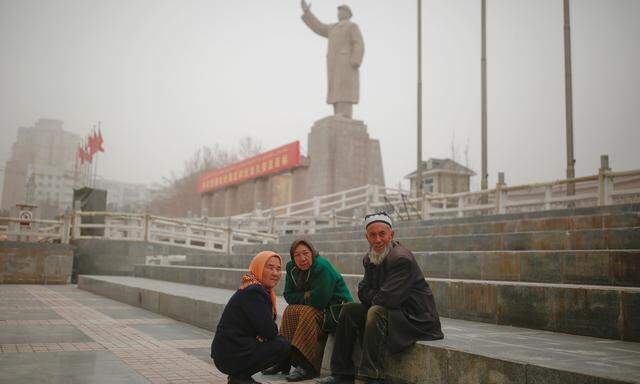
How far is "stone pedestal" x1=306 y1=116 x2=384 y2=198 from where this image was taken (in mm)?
24000

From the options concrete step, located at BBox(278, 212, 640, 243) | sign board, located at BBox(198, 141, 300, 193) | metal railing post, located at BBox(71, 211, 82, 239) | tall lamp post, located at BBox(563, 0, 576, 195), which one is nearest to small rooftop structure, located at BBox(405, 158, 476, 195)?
sign board, located at BBox(198, 141, 300, 193)

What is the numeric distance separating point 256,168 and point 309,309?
33188 mm

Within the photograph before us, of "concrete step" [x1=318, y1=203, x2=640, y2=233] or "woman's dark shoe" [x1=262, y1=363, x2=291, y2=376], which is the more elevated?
"concrete step" [x1=318, y1=203, x2=640, y2=233]

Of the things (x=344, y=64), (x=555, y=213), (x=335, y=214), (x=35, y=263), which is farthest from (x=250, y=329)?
(x=344, y=64)

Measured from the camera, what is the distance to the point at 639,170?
31.1ft

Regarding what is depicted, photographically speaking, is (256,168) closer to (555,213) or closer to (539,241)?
(555,213)

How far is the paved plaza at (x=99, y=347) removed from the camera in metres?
4.52

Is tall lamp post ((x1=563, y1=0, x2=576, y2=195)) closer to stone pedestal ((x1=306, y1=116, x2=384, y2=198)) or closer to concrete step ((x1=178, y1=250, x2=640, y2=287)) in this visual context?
concrete step ((x1=178, y1=250, x2=640, y2=287))

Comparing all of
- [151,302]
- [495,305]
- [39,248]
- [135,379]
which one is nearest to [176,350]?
[135,379]

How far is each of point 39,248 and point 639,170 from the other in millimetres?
15186

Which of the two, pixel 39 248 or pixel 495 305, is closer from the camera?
pixel 495 305

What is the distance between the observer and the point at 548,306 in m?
4.68

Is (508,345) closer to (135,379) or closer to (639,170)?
(135,379)

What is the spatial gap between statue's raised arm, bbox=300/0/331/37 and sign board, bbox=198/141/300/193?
7.91 m
